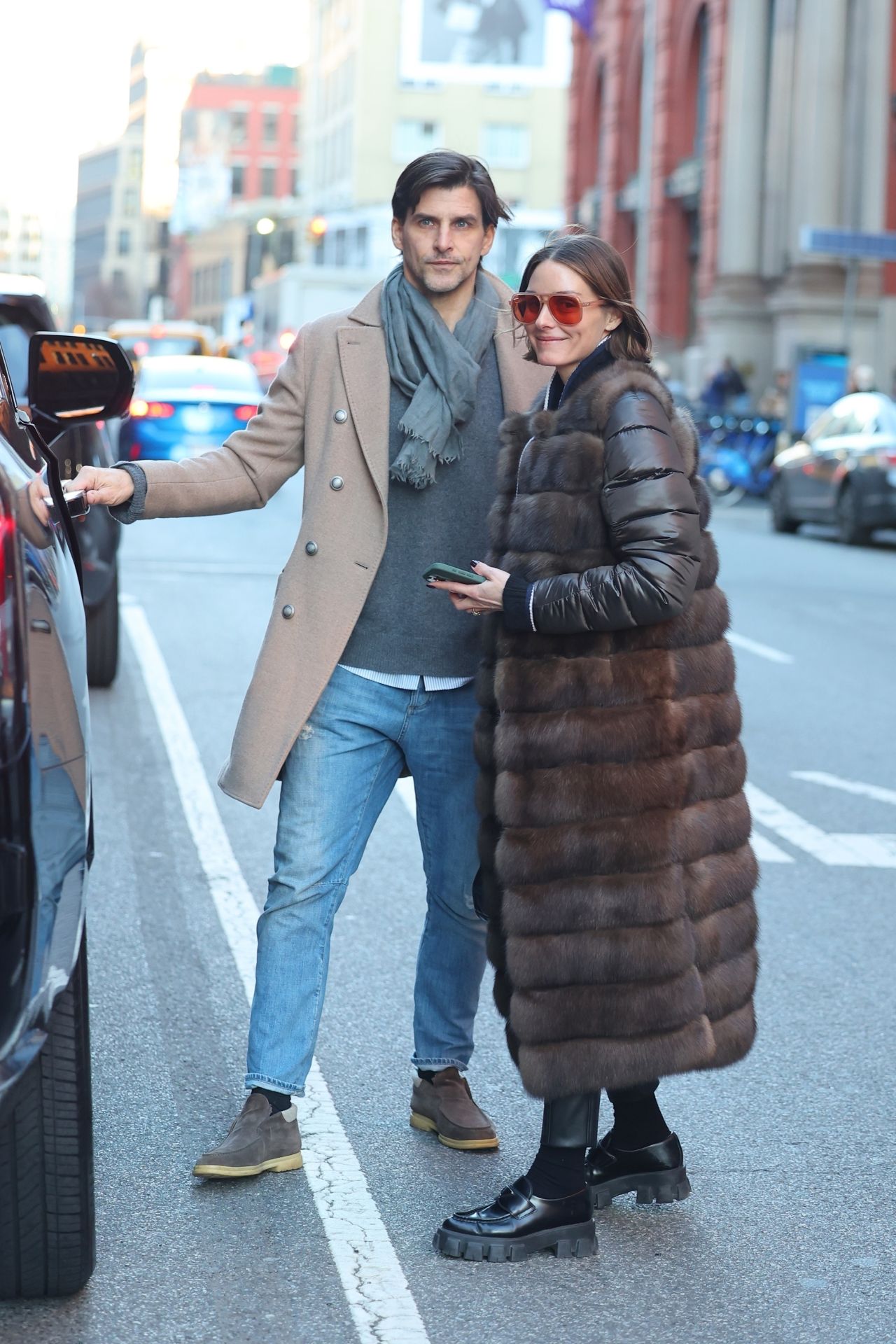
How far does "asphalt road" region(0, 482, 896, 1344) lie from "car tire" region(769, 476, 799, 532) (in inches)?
578

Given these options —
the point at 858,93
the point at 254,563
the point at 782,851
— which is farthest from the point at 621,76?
the point at 782,851

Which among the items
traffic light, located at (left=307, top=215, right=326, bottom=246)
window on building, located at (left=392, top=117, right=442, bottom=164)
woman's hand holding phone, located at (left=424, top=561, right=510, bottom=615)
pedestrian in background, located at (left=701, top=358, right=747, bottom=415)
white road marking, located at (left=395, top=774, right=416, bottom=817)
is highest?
window on building, located at (left=392, top=117, right=442, bottom=164)

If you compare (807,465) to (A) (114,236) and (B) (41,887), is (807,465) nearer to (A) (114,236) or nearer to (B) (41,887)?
(B) (41,887)

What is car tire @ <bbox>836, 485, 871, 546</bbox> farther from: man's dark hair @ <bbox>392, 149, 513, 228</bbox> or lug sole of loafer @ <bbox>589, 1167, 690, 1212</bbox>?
lug sole of loafer @ <bbox>589, 1167, 690, 1212</bbox>

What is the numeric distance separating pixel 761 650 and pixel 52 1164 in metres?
9.99

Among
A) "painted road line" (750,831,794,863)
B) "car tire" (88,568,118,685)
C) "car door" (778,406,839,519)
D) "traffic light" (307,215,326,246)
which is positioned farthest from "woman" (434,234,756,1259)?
"traffic light" (307,215,326,246)

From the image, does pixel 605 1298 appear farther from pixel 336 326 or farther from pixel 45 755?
pixel 336 326

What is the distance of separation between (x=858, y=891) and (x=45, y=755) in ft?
14.7

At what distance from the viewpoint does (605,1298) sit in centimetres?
362

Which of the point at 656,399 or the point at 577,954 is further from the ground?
the point at 656,399

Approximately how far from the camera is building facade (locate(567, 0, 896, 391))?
35.5 metres

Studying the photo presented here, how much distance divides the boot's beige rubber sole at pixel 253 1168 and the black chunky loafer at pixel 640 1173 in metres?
0.60

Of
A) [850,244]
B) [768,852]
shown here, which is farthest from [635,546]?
[850,244]

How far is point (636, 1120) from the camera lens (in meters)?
4.00
